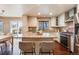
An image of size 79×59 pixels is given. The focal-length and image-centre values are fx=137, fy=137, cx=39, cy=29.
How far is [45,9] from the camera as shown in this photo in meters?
2.17

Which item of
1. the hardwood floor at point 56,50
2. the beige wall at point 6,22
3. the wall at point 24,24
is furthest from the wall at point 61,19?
the beige wall at point 6,22

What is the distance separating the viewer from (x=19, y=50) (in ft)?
7.11

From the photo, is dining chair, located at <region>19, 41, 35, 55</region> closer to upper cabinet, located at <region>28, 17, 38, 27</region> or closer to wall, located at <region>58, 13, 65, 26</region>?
upper cabinet, located at <region>28, 17, 38, 27</region>

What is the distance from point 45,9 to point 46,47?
61 centimetres

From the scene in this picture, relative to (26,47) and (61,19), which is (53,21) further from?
(26,47)

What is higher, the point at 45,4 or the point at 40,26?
the point at 45,4

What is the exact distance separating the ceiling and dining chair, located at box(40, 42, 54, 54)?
0.46 m

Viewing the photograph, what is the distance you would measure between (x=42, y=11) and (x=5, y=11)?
1.91 ft

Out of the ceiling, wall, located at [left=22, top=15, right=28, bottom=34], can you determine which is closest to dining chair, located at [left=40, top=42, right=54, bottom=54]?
wall, located at [left=22, top=15, right=28, bottom=34]

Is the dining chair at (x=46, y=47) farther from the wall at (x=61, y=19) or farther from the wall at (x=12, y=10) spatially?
the wall at (x=12, y=10)
